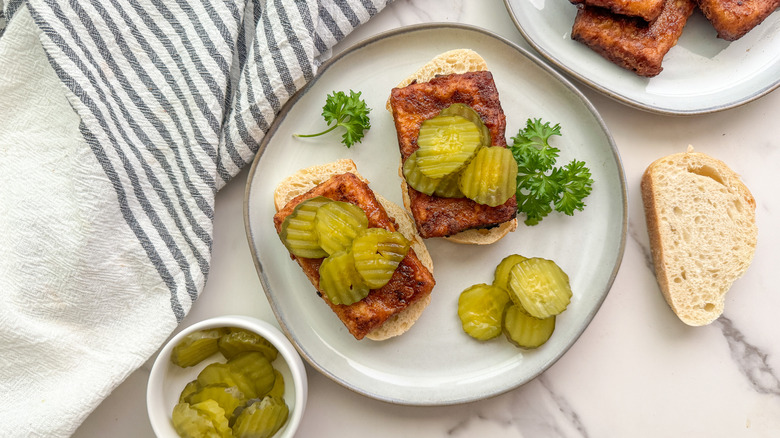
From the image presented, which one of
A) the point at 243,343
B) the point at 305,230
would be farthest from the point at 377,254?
the point at 243,343

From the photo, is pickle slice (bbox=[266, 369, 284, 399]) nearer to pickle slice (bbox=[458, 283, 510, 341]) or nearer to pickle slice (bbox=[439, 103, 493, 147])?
pickle slice (bbox=[458, 283, 510, 341])

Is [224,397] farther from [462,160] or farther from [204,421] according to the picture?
[462,160]

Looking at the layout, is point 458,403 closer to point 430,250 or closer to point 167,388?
point 430,250

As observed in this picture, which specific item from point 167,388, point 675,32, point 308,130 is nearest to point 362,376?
point 167,388

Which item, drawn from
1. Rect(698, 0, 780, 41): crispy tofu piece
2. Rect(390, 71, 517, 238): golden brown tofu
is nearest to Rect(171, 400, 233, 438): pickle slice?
Rect(390, 71, 517, 238): golden brown tofu

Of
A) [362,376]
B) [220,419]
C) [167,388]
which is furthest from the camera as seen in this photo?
[362,376]

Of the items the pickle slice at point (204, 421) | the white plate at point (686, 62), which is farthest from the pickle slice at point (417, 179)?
the pickle slice at point (204, 421)
